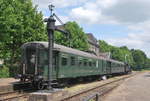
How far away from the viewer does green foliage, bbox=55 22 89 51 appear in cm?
5850

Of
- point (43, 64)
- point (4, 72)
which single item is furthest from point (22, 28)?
point (43, 64)

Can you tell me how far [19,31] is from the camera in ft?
119

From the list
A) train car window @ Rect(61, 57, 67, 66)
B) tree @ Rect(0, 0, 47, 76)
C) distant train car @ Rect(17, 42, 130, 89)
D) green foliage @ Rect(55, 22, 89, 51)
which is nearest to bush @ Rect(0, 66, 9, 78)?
tree @ Rect(0, 0, 47, 76)

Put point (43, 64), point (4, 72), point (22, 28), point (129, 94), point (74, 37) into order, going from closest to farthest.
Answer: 1. point (129, 94)
2. point (43, 64)
3. point (4, 72)
4. point (22, 28)
5. point (74, 37)

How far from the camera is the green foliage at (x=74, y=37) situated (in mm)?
58500

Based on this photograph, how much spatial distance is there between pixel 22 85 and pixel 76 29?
40239 millimetres

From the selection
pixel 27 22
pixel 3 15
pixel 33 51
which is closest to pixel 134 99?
pixel 33 51

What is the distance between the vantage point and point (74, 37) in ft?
198

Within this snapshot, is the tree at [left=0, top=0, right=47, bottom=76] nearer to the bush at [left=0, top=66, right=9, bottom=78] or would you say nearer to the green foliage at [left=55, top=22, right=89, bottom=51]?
the bush at [left=0, top=66, right=9, bottom=78]

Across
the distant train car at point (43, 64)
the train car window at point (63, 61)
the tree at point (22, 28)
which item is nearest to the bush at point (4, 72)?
the tree at point (22, 28)

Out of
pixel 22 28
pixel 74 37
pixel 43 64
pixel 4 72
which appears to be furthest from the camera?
pixel 74 37

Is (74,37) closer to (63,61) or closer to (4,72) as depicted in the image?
(4,72)

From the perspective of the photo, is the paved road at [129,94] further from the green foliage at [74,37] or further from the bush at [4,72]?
the green foliage at [74,37]

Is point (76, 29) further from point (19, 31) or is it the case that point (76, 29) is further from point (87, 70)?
point (87, 70)
